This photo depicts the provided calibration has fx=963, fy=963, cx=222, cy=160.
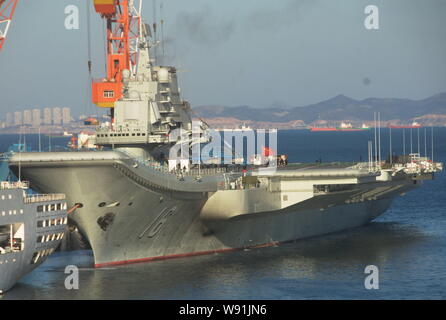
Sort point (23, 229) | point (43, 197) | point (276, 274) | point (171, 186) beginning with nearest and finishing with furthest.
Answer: point (23, 229) < point (43, 197) < point (276, 274) < point (171, 186)

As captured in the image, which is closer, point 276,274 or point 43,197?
point 43,197

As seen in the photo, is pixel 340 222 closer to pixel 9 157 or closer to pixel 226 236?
pixel 226 236

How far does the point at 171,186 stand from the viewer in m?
45.0

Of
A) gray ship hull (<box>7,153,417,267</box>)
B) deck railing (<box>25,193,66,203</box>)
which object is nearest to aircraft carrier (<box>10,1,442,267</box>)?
gray ship hull (<box>7,153,417,267</box>)

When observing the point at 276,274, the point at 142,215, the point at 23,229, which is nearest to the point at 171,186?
the point at 142,215

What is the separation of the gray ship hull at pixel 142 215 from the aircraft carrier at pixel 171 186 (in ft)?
0.17

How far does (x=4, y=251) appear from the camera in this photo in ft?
125

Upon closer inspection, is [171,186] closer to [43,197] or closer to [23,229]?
[43,197]

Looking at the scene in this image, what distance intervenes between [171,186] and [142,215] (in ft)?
6.56

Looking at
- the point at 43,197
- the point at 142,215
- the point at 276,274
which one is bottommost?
the point at 276,274

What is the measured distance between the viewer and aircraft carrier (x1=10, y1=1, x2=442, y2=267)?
4328 centimetres

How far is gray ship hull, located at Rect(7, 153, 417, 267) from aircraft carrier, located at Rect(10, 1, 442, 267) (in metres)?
0.05

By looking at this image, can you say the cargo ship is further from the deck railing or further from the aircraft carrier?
the aircraft carrier
